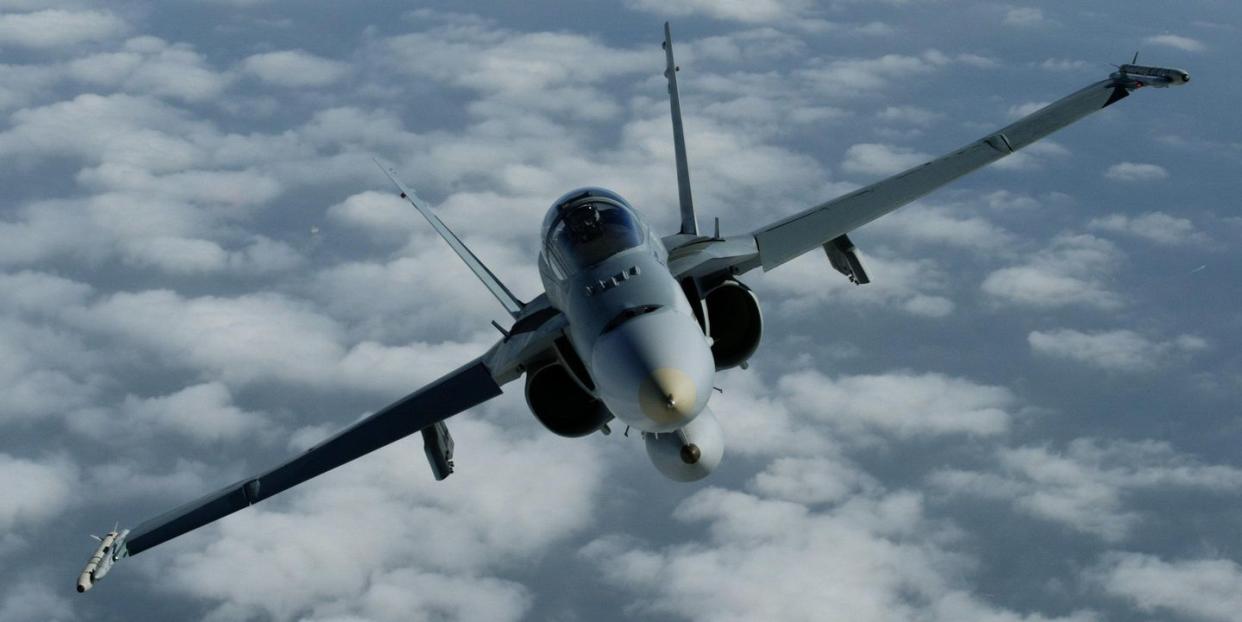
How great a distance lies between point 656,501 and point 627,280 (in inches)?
3382

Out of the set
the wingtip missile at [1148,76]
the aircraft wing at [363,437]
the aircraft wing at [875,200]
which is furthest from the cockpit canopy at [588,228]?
the wingtip missile at [1148,76]

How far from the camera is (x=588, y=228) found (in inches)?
706

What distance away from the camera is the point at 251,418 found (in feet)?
368

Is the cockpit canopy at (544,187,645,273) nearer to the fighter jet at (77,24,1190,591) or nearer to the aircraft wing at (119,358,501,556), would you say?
the fighter jet at (77,24,1190,591)

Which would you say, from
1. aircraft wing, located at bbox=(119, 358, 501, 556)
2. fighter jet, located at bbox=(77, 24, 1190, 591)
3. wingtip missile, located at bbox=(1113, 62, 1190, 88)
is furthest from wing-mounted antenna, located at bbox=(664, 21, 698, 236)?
wingtip missile, located at bbox=(1113, 62, 1190, 88)

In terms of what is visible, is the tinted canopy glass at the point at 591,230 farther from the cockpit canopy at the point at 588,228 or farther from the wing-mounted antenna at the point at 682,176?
the wing-mounted antenna at the point at 682,176

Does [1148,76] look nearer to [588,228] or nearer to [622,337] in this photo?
[588,228]

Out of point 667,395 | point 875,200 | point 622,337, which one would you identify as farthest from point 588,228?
point 875,200

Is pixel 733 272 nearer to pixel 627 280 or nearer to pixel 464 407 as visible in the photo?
pixel 627 280

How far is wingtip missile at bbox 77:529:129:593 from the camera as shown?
1686cm

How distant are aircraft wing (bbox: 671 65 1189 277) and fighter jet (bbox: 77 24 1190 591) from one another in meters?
0.03

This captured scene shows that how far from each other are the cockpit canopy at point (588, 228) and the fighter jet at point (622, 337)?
0.02 metres

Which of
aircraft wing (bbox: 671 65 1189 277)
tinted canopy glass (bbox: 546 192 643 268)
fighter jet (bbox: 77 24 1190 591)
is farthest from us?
aircraft wing (bbox: 671 65 1189 277)

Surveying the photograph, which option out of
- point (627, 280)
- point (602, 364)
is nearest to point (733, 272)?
point (627, 280)
